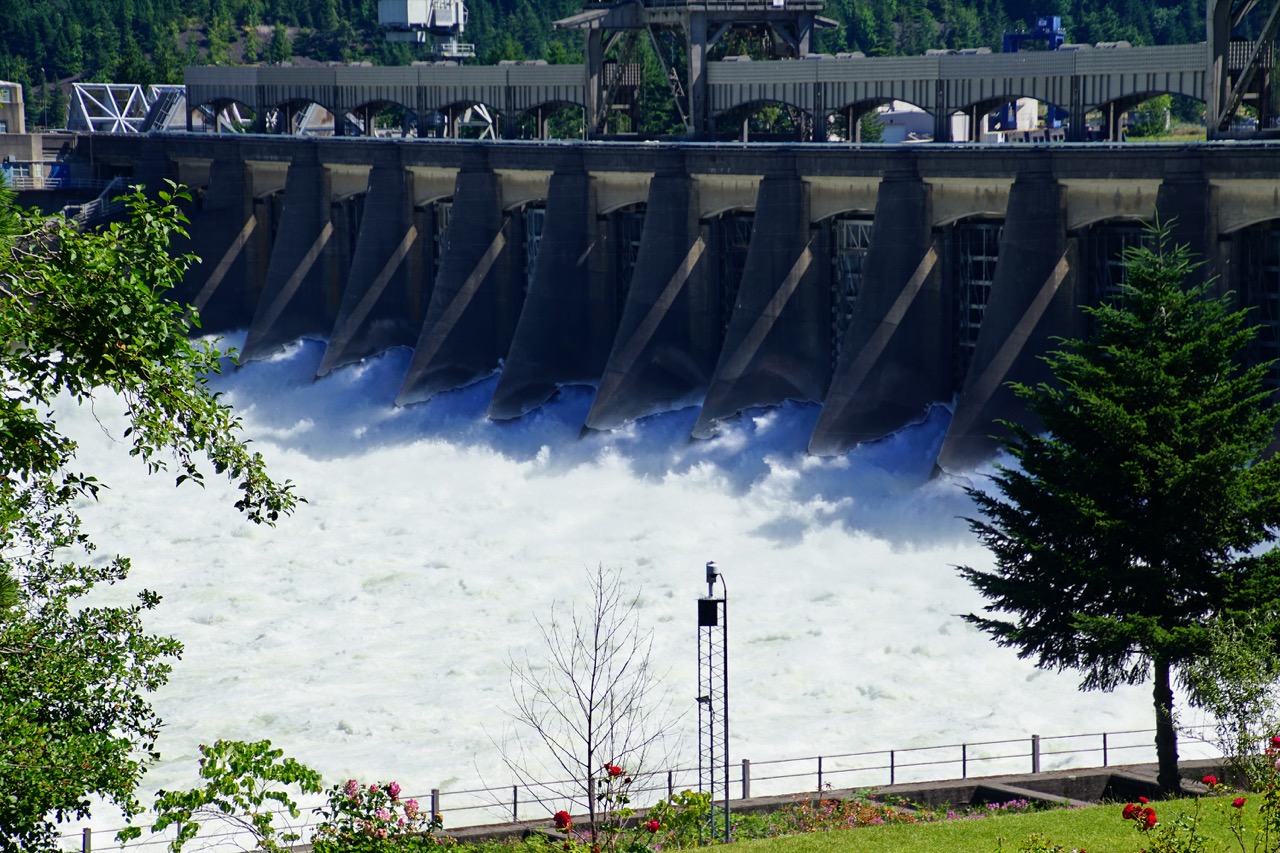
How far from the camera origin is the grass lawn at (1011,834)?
2081 centimetres

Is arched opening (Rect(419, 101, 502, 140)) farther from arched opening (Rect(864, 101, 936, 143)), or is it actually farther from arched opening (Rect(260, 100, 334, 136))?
arched opening (Rect(864, 101, 936, 143))

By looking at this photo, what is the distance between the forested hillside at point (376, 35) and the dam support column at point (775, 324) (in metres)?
74.9

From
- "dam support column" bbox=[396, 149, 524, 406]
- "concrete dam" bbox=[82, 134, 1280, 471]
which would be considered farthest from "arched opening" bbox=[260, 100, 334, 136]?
"dam support column" bbox=[396, 149, 524, 406]

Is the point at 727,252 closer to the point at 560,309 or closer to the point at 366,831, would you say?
the point at 560,309

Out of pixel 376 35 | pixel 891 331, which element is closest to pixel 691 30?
pixel 891 331

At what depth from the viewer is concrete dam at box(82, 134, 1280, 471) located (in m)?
40.3

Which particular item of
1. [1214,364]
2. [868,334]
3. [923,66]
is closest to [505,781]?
[1214,364]

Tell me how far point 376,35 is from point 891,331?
16459 cm

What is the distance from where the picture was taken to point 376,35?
200 m

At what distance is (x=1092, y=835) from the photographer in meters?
21.3

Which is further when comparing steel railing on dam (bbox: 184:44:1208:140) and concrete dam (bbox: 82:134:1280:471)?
steel railing on dam (bbox: 184:44:1208:140)

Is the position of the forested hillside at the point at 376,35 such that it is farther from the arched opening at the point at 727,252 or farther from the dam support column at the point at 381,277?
the arched opening at the point at 727,252

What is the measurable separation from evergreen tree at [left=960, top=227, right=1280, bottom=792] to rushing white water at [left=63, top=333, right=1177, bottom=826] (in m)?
4.95

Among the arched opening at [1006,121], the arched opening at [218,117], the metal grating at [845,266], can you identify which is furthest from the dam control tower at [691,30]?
the arched opening at [218,117]
